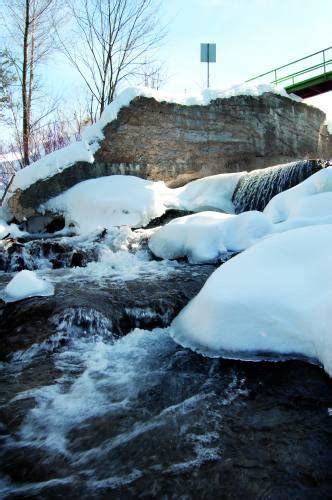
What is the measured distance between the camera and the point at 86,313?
3260mm

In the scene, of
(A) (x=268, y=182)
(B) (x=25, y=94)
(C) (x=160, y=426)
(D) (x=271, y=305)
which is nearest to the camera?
(C) (x=160, y=426)

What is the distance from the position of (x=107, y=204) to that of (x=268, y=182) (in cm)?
352

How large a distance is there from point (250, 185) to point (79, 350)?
21.4 ft

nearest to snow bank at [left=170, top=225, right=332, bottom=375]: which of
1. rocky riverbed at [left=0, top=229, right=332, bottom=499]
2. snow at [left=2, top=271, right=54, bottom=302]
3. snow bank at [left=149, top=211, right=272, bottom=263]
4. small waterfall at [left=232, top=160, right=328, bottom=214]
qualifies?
rocky riverbed at [left=0, top=229, right=332, bottom=499]

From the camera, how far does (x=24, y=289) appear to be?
3861 mm

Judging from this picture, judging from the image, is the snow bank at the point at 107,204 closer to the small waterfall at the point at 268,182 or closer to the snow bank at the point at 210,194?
the snow bank at the point at 210,194

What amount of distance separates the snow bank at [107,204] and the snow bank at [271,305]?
17.0 feet

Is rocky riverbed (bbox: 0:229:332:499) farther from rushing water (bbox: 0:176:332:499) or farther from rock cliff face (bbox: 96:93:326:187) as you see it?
rock cliff face (bbox: 96:93:326:187)

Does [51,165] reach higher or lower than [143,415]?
higher

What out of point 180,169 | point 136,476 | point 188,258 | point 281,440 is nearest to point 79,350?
point 136,476

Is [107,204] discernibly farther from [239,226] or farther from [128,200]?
[239,226]

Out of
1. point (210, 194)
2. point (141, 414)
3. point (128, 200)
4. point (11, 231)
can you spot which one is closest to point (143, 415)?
point (141, 414)

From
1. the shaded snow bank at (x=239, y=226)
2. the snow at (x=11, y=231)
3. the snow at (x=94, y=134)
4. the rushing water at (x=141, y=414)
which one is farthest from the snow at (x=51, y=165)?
the rushing water at (x=141, y=414)

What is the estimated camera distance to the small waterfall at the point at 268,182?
7.58m
